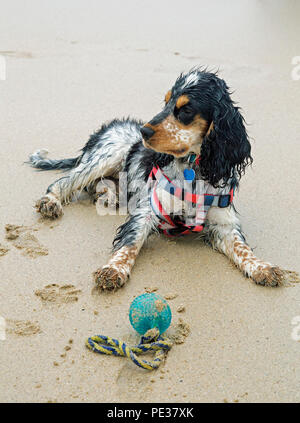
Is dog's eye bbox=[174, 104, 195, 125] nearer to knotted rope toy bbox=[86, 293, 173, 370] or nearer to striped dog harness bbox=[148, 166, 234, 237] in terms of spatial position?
striped dog harness bbox=[148, 166, 234, 237]

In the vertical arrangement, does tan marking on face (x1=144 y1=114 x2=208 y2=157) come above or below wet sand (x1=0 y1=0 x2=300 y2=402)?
above

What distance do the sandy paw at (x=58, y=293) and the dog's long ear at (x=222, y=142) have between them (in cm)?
119

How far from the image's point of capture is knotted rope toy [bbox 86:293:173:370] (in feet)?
9.40

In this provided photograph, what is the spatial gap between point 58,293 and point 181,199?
110 cm

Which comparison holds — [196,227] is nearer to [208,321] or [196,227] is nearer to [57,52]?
[208,321]

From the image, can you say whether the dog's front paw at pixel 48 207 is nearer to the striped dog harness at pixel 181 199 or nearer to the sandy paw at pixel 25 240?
the sandy paw at pixel 25 240

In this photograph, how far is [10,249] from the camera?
3.85m

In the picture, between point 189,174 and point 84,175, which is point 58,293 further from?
point 84,175

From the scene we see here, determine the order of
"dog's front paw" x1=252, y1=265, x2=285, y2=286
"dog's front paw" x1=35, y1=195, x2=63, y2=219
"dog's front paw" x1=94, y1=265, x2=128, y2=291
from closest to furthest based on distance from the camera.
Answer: "dog's front paw" x1=94, y1=265, x2=128, y2=291, "dog's front paw" x1=252, y1=265, x2=285, y2=286, "dog's front paw" x1=35, y1=195, x2=63, y2=219

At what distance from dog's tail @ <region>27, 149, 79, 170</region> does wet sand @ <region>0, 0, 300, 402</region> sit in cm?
13

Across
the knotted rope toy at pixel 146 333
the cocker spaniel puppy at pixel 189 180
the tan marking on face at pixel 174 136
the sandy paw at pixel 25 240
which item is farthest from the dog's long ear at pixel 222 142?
the sandy paw at pixel 25 240

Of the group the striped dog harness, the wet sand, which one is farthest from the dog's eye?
the wet sand

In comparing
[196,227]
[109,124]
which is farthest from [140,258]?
[109,124]

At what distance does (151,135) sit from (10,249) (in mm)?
1249
